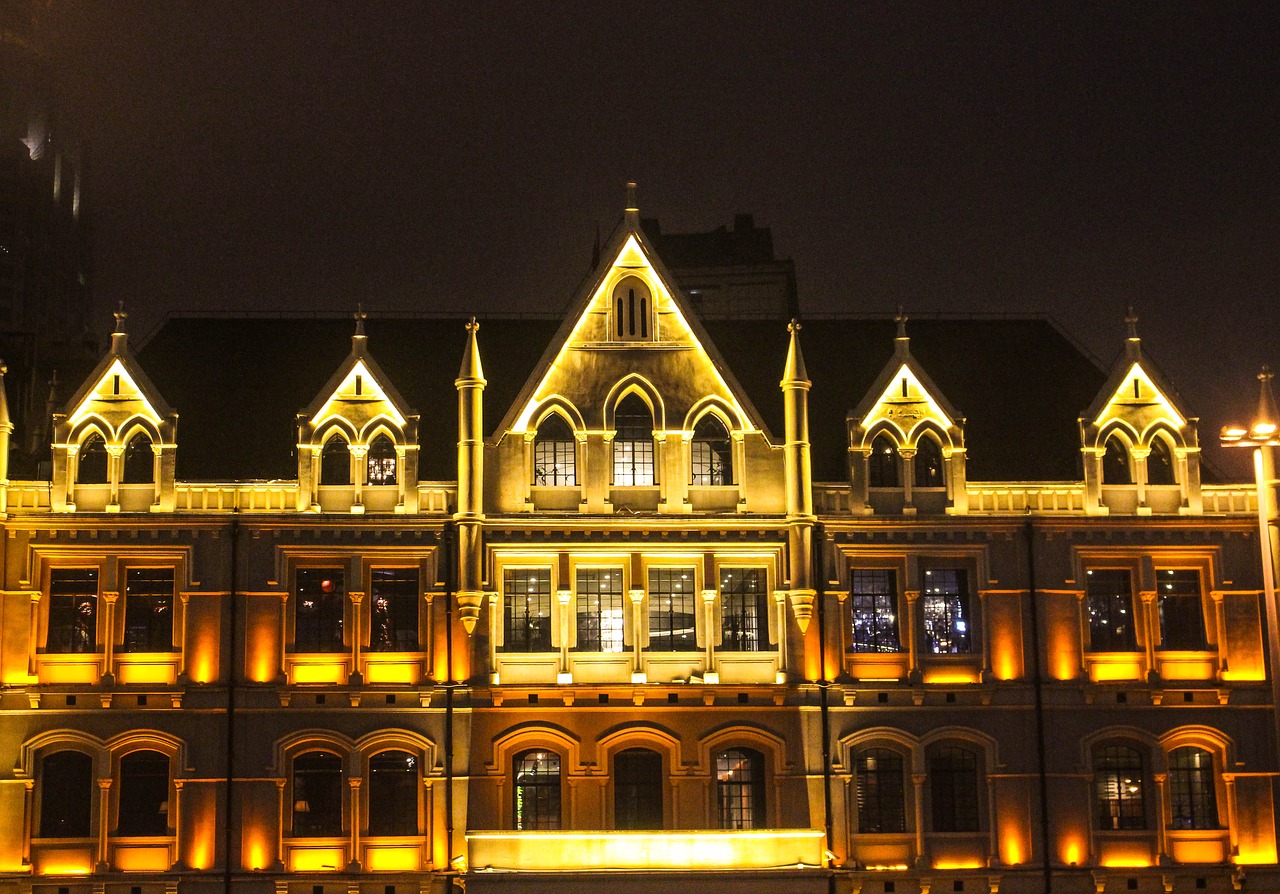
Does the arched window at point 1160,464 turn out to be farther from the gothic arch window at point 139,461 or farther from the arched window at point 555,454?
the gothic arch window at point 139,461

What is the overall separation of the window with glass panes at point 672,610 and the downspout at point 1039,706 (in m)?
9.79

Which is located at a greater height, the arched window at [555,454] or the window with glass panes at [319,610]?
the arched window at [555,454]

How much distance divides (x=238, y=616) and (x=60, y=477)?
6.55 meters

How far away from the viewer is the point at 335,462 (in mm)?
A: 44062

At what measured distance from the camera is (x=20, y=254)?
123 m

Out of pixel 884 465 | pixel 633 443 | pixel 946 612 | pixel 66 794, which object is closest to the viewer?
pixel 66 794

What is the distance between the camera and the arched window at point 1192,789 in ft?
142

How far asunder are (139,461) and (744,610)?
18068 mm

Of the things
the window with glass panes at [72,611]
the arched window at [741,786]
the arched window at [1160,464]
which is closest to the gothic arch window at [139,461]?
the window with glass panes at [72,611]

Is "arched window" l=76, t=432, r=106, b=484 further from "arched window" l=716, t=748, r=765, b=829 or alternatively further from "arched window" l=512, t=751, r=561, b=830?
"arched window" l=716, t=748, r=765, b=829

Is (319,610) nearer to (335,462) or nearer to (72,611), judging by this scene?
(335,462)

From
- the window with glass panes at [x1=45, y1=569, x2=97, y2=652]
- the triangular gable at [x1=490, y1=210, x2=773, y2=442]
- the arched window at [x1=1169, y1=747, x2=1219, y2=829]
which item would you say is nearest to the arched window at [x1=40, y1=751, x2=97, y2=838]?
→ the window with glass panes at [x1=45, y1=569, x2=97, y2=652]

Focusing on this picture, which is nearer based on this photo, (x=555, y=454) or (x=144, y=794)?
(x=144, y=794)

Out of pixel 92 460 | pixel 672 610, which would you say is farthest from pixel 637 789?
pixel 92 460
